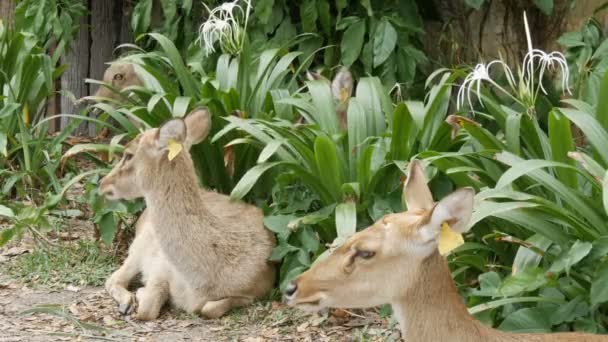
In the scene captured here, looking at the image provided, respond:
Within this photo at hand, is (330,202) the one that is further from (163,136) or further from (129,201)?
(129,201)

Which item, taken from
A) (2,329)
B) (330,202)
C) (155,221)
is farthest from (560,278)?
(2,329)

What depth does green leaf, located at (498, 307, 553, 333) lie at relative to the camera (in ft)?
17.1

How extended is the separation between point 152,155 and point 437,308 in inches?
104

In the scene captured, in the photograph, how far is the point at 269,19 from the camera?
890cm

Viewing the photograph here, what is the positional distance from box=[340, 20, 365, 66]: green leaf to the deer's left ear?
14.0 ft

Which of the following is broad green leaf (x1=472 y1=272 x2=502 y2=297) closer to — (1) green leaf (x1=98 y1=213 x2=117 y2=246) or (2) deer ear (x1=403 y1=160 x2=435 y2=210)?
(2) deer ear (x1=403 y1=160 x2=435 y2=210)

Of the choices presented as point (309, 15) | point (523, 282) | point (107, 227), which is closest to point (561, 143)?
point (523, 282)

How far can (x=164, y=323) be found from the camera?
260 inches

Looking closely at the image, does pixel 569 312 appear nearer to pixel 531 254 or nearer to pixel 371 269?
pixel 531 254

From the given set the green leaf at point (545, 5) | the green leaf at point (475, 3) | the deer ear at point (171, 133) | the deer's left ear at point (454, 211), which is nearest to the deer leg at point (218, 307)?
the deer ear at point (171, 133)

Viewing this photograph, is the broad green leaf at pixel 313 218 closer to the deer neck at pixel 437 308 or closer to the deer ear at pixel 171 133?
the deer ear at pixel 171 133

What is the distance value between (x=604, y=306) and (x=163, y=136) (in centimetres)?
274

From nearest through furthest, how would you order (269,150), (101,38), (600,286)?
(600,286), (269,150), (101,38)

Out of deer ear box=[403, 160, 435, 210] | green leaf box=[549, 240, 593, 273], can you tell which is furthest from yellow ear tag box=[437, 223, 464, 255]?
green leaf box=[549, 240, 593, 273]
